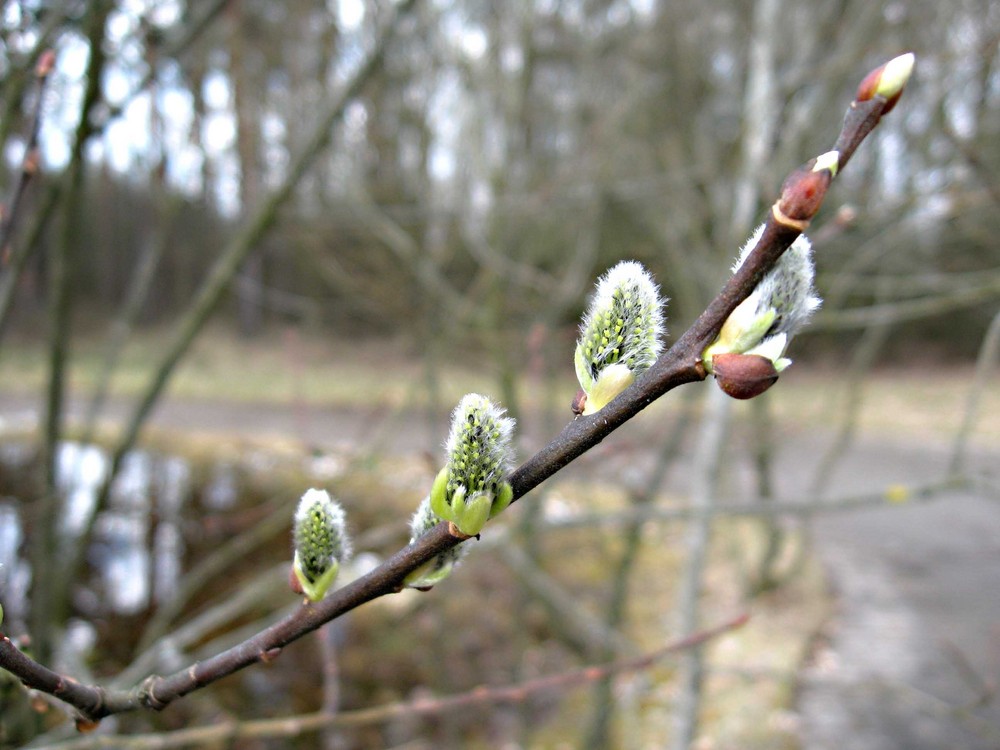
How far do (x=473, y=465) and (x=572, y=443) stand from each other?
0.25 feet

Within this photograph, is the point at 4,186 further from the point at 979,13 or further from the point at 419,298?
the point at 979,13

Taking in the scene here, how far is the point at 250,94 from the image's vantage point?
446cm

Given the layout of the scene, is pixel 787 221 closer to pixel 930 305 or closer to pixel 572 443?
pixel 572 443

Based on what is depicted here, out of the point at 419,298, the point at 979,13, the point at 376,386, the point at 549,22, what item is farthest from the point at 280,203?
the point at 376,386

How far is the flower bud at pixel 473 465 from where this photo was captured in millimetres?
532

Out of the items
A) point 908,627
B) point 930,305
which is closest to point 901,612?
point 908,627

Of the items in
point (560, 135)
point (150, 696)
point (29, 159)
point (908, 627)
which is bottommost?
point (908, 627)

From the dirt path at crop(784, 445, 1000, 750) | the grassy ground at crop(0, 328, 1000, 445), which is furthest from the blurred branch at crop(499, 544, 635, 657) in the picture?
the grassy ground at crop(0, 328, 1000, 445)

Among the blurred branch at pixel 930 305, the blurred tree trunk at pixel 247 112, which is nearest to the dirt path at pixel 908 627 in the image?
the blurred branch at pixel 930 305

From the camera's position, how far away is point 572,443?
20.2 inches

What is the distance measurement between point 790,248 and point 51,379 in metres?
1.84

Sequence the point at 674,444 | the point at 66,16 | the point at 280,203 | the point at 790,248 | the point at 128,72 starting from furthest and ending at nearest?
the point at 674,444 < the point at 128,72 < the point at 280,203 < the point at 66,16 < the point at 790,248

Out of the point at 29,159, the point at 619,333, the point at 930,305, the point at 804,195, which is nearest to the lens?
the point at 804,195

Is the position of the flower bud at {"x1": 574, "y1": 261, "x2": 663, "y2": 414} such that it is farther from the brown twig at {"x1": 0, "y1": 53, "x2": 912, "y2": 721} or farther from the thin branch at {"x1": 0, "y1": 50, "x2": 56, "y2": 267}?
the thin branch at {"x1": 0, "y1": 50, "x2": 56, "y2": 267}
